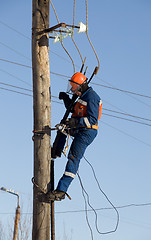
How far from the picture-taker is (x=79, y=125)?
756 cm

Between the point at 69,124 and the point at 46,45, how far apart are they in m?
1.30

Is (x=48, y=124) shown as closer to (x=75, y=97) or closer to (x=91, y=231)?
(x=75, y=97)

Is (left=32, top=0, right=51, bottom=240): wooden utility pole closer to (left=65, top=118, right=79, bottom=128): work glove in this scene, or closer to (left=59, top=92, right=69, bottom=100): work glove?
(left=65, top=118, right=79, bottom=128): work glove

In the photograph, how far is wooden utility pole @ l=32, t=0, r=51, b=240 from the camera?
729 cm

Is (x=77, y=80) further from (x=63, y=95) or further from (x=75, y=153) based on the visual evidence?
(x=75, y=153)

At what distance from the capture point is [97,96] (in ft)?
25.6

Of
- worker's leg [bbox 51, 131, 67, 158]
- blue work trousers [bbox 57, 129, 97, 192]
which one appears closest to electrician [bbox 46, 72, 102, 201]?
blue work trousers [bbox 57, 129, 97, 192]

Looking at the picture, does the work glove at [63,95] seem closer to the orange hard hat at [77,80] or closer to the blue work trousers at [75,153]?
the orange hard hat at [77,80]

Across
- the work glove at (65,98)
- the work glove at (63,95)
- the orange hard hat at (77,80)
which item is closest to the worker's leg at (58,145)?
the work glove at (65,98)

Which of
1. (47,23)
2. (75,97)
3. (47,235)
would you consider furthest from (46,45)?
(47,235)

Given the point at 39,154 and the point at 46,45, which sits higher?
the point at 46,45

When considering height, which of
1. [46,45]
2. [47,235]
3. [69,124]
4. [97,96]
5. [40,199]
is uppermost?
[46,45]

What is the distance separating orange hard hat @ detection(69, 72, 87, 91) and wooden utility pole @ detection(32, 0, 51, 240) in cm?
38

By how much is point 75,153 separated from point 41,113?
0.79 meters
